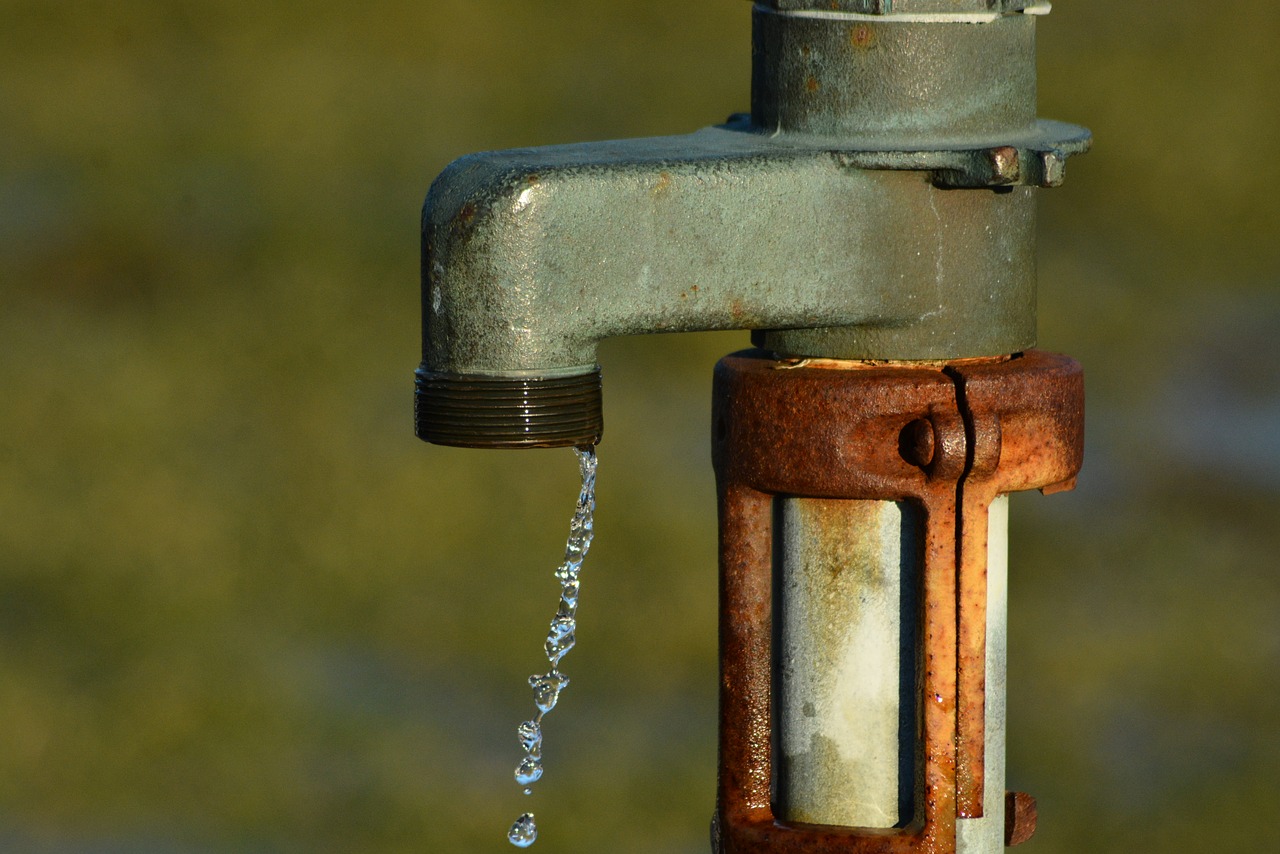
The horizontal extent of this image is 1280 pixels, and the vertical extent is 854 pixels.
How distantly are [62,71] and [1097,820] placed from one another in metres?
2.87

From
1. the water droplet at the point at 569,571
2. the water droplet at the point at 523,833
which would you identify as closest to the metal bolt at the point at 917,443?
the water droplet at the point at 569,571

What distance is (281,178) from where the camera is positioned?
178 inches

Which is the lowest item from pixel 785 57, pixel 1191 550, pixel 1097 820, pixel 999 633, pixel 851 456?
pixel 1097 820

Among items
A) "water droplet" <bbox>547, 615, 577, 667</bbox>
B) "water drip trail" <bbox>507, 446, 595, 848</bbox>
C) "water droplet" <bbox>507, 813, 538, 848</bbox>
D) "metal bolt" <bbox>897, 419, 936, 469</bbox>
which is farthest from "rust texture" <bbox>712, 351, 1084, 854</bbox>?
"water droplet" <bbox>507, 813, 538, 848</bbox>

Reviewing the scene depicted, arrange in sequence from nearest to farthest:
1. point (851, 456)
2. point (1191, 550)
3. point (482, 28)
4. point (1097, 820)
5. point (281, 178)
Result: point (851, 456), point (1097, 820), point (1191, 550), point (281, 178), point (482, 28)

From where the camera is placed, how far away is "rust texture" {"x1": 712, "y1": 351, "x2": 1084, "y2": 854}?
1255 mm

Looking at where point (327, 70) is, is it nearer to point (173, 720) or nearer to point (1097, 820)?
point (173, 720)

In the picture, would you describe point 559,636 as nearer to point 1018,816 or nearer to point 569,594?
point 569,594

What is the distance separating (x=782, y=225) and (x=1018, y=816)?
44cm

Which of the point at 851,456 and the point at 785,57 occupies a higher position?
the point at 785,57

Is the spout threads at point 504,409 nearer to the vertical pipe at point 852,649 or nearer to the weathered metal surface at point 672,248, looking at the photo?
the weathered metal surface at point 672,248

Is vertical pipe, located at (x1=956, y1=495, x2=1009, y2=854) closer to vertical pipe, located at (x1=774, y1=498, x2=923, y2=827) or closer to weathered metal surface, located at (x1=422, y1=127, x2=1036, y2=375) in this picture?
vertical pipe, located at (x1=774, y1=498, x2=923, y2=827)

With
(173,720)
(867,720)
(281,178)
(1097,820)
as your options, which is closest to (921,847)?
(867,720)

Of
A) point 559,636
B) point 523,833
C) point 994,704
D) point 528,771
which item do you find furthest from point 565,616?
point 994,704
